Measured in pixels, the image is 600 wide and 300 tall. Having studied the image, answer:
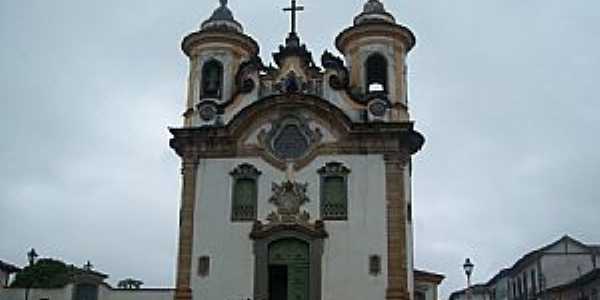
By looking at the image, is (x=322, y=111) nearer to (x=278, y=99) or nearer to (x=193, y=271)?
(x=278, y=99)

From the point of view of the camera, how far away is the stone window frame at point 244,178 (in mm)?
27766

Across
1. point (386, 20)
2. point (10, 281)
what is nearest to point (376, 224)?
point (386, 20)

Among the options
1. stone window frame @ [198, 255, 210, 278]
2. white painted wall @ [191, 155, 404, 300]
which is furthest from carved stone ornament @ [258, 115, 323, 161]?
stone window frame @ [198, 255, 210, 278]

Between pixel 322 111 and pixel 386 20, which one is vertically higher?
pixel 386 20

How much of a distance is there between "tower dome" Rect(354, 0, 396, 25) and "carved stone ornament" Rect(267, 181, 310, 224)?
677cm

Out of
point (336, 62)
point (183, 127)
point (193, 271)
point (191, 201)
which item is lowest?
point (193, 271)

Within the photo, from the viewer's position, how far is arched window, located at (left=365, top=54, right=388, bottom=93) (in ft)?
98.6

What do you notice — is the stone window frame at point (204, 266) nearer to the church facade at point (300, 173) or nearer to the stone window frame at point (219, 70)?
the church facade at point (300, 173)

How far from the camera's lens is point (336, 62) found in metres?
29.9

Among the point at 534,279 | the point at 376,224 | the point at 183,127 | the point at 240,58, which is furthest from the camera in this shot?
the point at 534,279

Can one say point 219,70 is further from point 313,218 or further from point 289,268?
point 289,268

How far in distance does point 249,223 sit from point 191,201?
2108mm

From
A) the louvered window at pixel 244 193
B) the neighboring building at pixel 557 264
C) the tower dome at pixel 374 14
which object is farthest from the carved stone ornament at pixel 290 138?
the neighboring building at pixel 557 264

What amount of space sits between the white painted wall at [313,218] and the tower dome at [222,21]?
5.50m
